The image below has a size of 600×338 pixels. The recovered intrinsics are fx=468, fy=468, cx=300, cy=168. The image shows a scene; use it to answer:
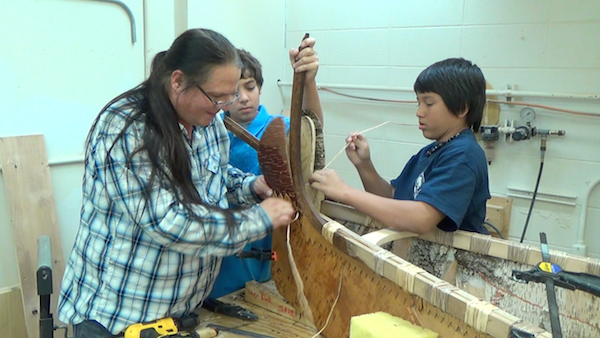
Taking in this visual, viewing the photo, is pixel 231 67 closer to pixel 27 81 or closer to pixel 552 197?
pixel 27 81

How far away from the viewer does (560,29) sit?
221cm

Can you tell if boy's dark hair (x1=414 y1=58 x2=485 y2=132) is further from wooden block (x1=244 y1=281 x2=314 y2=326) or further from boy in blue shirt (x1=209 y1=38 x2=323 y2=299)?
wooden block (x1=244 y1=281 x2=314 y2=326)

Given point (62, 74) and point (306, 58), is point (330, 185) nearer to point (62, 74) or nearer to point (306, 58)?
point (306, 58)

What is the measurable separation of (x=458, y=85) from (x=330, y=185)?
45 cm

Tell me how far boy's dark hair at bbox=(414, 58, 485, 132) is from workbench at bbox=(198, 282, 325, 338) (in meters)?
0.72

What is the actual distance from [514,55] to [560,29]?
0.74ft

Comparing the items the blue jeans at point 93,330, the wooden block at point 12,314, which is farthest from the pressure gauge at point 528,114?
the wooden block at point 12,314

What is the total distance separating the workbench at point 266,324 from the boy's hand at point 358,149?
1.90 ft

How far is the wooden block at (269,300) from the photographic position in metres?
1.24

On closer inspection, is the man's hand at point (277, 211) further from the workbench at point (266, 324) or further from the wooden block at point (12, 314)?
the wooden block at point (12, 314)

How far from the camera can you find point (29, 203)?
1.95m

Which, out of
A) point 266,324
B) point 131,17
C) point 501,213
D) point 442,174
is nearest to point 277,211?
point 266,324

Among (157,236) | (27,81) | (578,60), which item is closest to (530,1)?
(578,60)

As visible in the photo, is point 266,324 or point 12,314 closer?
point 266,324
